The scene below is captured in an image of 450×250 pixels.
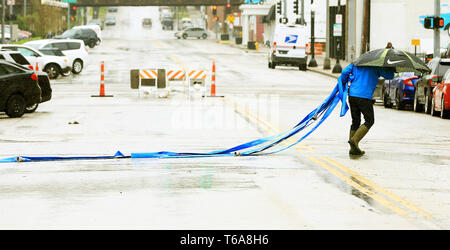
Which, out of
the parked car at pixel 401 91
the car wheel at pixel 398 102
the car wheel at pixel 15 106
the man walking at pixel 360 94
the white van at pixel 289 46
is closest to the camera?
the man walking at pixel 360 94

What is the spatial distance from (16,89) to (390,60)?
1206 centimetres

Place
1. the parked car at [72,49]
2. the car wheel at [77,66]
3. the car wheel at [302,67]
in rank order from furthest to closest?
the car wheel at [302,67] < the car wheel at [77,66] < the parked car at [72,49]

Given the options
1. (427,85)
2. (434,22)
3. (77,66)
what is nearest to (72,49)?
(77,66)

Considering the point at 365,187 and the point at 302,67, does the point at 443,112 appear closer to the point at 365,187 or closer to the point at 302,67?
the point at 365,187

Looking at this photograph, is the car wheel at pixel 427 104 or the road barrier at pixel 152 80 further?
the road barrier at pixel 152 80

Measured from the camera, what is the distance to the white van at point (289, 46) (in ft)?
179

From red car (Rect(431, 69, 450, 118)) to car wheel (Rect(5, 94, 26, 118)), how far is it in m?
10.9

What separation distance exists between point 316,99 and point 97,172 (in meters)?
19.6

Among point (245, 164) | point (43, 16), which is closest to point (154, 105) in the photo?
point (245, 164)

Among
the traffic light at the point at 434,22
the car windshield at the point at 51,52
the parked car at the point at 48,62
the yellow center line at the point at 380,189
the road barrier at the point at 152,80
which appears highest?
Result: the traffic light at the point at 434,22

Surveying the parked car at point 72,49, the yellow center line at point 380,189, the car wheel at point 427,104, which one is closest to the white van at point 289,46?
the parked car at point 72,49

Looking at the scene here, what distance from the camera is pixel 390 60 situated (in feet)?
50.9

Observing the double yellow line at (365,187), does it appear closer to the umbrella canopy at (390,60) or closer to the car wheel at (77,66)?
the umbrella canopy at (390,60)

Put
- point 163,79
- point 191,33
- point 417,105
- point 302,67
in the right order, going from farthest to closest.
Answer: point 191,33 < point 302,67 < point 163,79 < point 417,105
